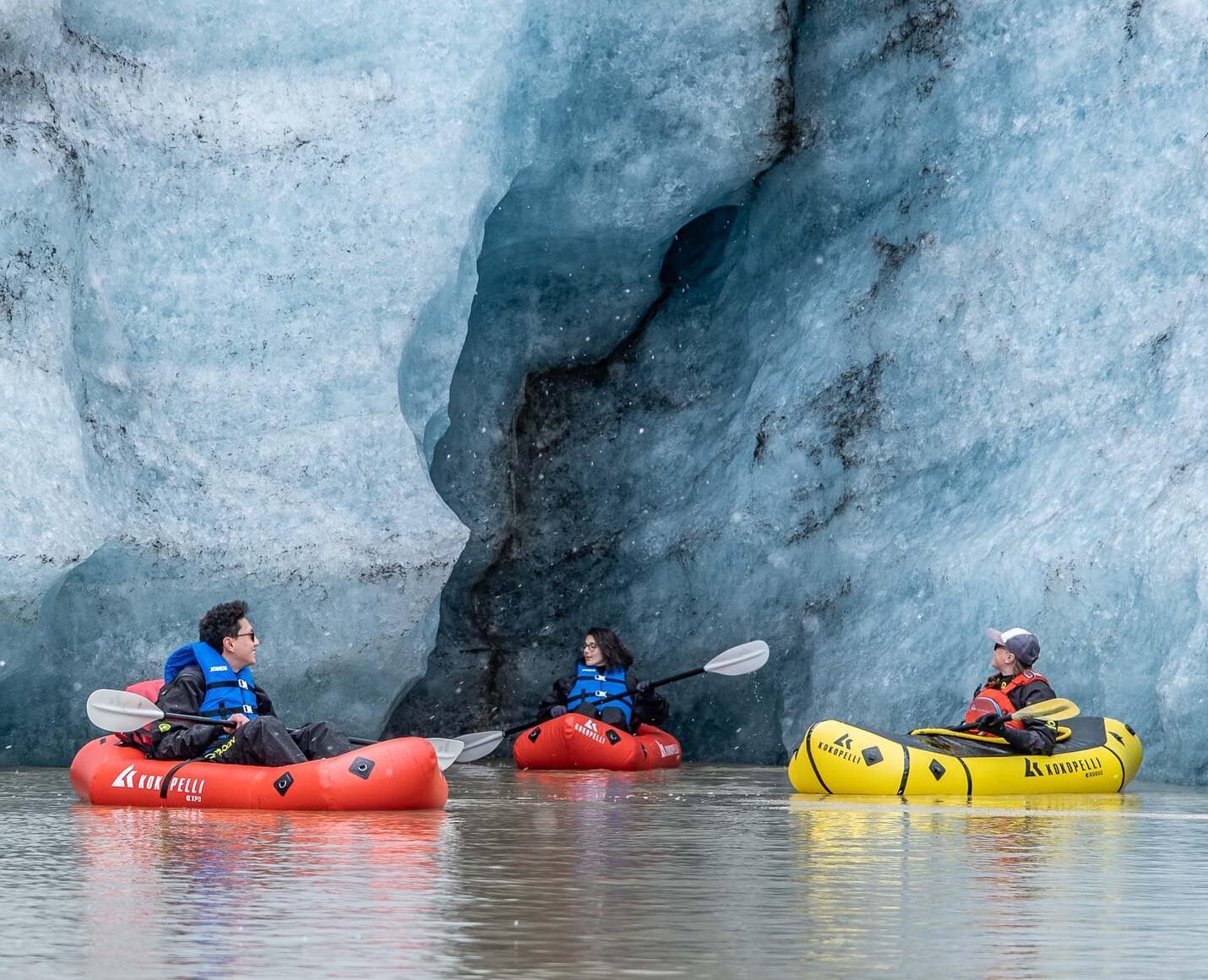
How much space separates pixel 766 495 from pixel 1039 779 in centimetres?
431

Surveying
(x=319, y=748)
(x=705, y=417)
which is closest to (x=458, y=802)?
(x=319, y=748)

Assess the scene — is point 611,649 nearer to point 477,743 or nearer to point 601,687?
point 601,687

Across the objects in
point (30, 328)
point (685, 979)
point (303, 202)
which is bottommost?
point (685, 979)

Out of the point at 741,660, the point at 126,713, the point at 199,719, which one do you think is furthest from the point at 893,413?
the point at 126,713

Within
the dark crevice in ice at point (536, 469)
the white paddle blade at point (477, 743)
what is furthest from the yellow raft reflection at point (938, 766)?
the dark crevice in ice at point (536, 469)

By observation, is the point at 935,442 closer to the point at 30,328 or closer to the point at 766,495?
the point at 766,495

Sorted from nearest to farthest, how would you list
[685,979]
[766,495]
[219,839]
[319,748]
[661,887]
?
[685,979]
[661,887]
[219,839]
[319,748]
[766,495]

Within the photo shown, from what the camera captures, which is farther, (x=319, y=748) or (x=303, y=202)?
(x=303, y=202)

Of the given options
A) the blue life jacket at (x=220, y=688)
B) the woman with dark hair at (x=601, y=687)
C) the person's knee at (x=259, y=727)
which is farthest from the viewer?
the woman with dark hair at (x=601, y=687)

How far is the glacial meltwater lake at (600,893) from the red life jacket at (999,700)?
1718mm

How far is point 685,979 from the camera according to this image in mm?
3312

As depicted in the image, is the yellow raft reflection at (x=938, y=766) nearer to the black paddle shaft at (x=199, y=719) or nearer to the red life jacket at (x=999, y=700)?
the red life jacket at (x=999, y=700)

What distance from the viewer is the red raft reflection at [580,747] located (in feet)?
39.7

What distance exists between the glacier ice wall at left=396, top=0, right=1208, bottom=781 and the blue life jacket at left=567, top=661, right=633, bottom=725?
1.03 m
